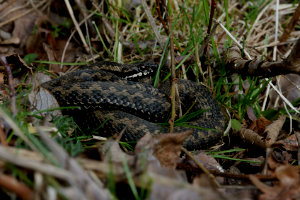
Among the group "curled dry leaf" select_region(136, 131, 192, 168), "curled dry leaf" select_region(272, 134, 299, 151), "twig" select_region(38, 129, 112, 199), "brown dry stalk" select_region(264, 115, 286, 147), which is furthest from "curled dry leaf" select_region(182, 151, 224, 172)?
"twig" select_region(38, 129, 112, 199)

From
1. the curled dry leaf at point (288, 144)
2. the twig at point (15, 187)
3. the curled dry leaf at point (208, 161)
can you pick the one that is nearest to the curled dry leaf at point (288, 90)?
the curled dry leaf at point (288, 144)

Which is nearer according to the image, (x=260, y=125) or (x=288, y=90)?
(x=260, y=125)

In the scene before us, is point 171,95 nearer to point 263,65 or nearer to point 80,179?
point 263,65

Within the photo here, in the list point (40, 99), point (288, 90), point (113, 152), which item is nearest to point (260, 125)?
point (288, 90)

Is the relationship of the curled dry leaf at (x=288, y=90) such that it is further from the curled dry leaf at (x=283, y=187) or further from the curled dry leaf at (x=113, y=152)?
the curled dry leaf at (x=113, y=152)

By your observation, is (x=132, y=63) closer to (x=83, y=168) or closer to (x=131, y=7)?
(x=131, y=7)

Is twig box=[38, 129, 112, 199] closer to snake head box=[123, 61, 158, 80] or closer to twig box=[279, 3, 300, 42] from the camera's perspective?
snake head box=[123, 61, 158, 80]

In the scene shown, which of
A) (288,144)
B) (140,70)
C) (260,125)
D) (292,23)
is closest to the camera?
(288,144)
